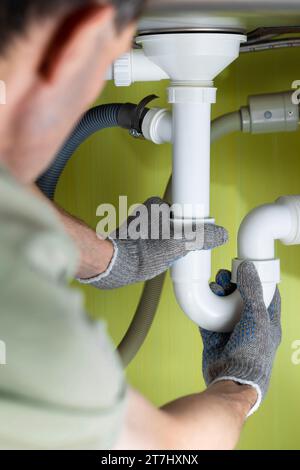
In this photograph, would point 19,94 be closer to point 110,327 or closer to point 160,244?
point 160,244

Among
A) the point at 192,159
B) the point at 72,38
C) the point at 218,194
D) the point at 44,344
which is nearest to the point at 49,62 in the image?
the point at 72,38

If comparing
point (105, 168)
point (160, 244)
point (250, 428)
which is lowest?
point (250, 428)

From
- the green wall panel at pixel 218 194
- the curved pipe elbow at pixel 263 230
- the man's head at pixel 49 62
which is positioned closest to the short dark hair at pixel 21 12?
the man's head at pixel 49 62

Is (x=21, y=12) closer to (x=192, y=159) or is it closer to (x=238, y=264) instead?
(x=192, y=159)

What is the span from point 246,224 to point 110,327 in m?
0.50

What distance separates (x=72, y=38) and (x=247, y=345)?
631 mm

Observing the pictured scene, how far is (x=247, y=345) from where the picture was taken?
105 cm

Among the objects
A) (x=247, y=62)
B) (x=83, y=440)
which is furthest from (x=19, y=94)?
(x=247, y=62)

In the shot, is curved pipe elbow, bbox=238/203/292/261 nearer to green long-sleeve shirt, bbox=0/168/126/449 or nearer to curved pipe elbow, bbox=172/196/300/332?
curved pipe elbow, bbox=172/196/300/332

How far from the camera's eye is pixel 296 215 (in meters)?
1.12

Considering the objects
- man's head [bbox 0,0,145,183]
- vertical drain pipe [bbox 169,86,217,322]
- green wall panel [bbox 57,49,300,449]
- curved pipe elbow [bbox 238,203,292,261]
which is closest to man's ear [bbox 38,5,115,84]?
man's head [bbox 0,0,145,183]

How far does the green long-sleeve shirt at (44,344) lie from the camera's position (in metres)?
0.49

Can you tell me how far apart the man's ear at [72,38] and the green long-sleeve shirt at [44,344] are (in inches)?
3.0

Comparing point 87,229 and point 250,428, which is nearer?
point 87,229
